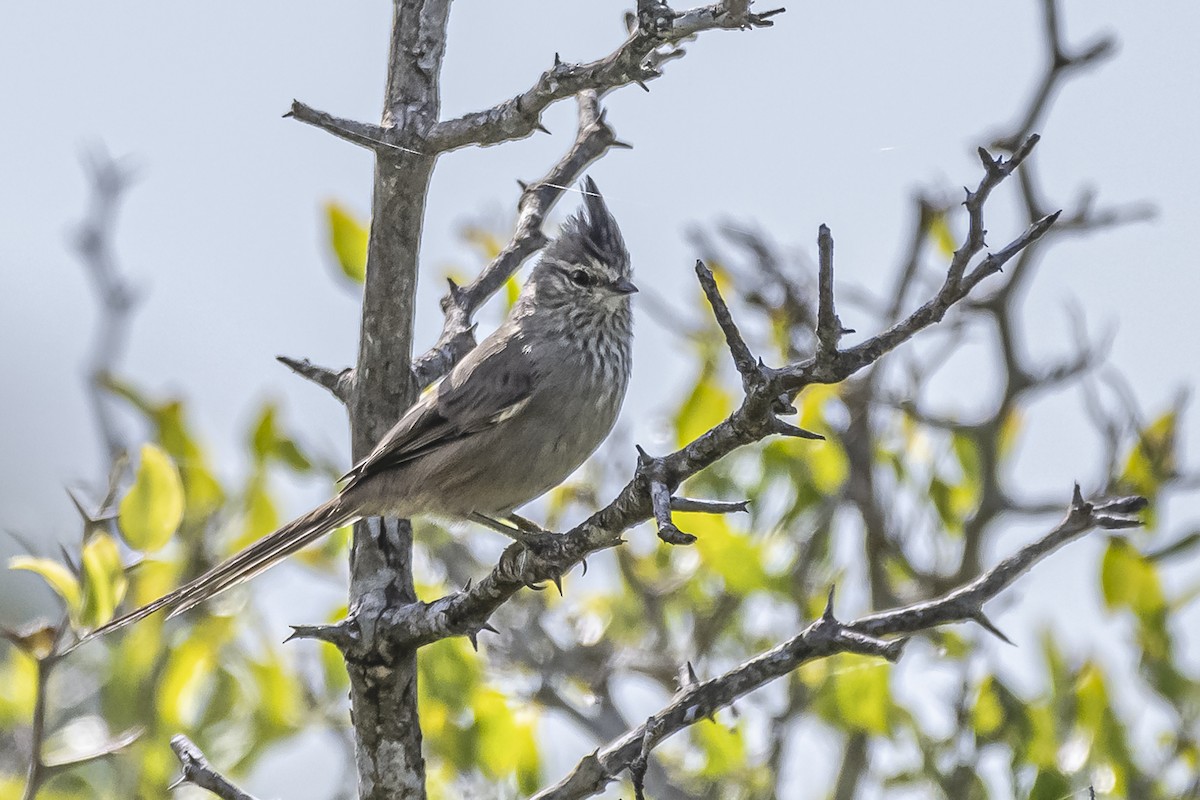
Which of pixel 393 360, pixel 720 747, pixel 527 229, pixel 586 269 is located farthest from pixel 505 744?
pixel 586 269

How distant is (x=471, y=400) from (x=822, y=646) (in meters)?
2.15

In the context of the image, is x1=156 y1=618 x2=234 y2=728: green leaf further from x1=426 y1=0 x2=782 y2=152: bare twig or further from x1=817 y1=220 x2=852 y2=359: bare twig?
x1=817 y1=220 x2=852 y2=359: bare twig

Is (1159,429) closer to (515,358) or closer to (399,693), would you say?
(515,358)

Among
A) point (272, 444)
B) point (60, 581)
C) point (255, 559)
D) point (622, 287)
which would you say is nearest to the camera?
point (60, 581)

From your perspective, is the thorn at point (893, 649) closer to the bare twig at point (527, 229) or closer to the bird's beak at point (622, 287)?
the bare twig at point (527, 229)

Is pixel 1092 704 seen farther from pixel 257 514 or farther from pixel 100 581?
pixel 100 581

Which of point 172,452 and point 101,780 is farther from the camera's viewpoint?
point 172,452

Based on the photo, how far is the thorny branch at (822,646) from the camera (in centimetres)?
309

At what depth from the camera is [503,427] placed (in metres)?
5.11

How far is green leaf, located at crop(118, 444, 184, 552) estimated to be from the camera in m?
4.06

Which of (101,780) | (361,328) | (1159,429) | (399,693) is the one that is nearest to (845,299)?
(1159,429)

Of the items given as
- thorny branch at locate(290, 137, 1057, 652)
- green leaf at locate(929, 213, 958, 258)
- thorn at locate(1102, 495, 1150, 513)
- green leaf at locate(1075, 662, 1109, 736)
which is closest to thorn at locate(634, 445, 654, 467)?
thorny branch at locate(290, 137, 1057, 652)

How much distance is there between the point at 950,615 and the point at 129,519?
2.38m

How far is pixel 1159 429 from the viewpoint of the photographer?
5.13m
